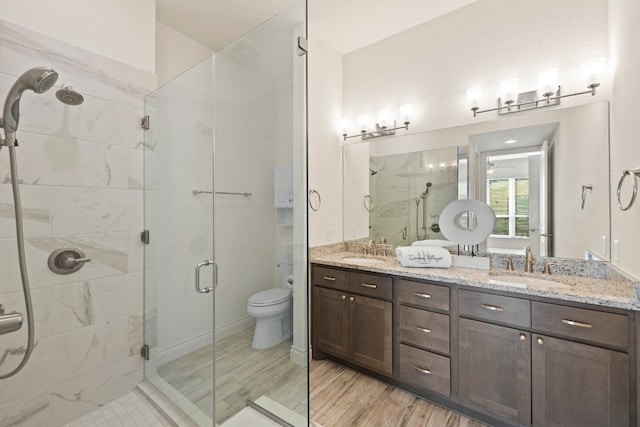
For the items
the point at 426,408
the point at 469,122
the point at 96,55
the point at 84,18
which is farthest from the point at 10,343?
the point at 469,122

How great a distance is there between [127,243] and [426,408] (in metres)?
2.23

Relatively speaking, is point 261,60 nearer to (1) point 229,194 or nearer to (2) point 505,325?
(1) point 229,194

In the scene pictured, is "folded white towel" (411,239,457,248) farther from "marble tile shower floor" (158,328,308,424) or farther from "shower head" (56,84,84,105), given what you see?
"shower head" (56,84,84,105)

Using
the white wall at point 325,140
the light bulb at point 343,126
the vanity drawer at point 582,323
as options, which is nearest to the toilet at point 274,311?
the white wall at point 325,140

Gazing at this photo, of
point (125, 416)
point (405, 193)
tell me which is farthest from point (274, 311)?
point (405, 193)

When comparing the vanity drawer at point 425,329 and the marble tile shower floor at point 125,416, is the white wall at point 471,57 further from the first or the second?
the marble tile shower floor at point 125,416

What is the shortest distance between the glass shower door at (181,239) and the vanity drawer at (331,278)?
1.00 meters

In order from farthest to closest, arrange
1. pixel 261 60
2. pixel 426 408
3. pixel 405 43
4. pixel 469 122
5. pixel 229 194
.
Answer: pixel 405 43, pixel 469 122, pixel 426 408, pixel 229 194, pixel 261 60

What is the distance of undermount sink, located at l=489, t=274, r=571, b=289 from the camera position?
5.17 feet

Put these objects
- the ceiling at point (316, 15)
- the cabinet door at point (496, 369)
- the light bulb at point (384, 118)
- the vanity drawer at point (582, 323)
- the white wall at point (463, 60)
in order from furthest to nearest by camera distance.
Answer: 1. the light bulb at point (384, 118)
2. the ceiling at point (316, 15)
3. the white wall at point (463, 60)
4. the cabinet door at point (496, 369)
5. the vanity drawer at point (582, 323)

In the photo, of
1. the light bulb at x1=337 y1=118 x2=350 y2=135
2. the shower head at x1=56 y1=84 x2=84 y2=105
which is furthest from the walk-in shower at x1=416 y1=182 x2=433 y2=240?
the shower head at x1=56 y1=84 x2=84 y2=105

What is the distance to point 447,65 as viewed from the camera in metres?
2.31

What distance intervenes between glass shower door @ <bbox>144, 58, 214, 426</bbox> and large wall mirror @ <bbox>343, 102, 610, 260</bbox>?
5.33ft

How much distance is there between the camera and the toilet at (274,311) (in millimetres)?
1353
